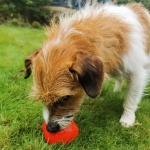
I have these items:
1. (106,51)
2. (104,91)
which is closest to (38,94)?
(106,51)

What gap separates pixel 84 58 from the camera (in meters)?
2.57

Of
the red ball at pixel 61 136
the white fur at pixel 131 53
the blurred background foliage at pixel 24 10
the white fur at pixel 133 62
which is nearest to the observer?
the red ball at pixel 61 136

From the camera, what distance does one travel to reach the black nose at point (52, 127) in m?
2.82

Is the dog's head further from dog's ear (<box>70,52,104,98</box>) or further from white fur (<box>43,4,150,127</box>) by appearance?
white fur (<box>43,4,150,127</box>)

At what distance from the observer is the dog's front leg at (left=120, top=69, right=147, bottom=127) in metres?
Answer: 3.60

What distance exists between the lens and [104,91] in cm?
493

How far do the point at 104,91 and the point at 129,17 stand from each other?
Answer: 178cm

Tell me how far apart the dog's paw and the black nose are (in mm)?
1223

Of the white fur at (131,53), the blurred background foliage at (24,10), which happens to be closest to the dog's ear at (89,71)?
the white fur at (131,53)

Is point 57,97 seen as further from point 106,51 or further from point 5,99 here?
point 5,99

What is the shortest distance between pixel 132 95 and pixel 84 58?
1.46 metres

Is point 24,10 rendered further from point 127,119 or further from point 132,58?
point 132,58

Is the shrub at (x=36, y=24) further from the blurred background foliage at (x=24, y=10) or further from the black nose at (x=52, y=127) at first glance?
the black nose at (x=52, y=127)

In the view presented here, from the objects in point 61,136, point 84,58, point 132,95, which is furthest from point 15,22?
point 84,58
